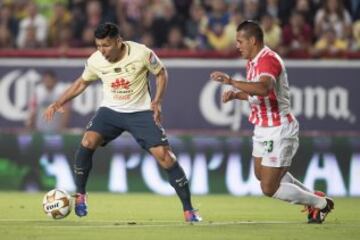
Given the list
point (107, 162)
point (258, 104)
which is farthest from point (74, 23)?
point (258, 104)

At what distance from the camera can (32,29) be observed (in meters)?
20.4

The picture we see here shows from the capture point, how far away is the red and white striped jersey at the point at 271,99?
1166cm

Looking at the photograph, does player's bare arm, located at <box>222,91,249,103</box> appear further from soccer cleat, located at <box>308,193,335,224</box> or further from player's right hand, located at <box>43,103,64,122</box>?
player's right hand, located at <box>43,103,64,122</box>

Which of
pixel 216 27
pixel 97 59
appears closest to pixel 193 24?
pixel 216 27

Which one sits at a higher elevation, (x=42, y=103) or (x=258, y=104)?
(x=258, y=104)

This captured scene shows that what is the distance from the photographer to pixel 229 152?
58.6ft

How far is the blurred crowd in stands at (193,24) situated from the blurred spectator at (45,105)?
74 cm

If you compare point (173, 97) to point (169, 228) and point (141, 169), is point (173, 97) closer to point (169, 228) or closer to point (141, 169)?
point (141, 169)

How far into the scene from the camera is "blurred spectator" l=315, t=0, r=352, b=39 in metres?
19.9

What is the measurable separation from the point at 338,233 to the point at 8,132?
329 inches

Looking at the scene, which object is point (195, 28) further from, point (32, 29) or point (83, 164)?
point (83, 164)

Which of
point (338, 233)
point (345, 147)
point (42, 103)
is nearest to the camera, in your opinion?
point (338, 233)

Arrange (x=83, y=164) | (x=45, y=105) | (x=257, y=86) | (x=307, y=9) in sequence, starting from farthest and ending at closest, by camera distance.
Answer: (x=307, y=9)
(x=45, y=105)
(x=83, y=164)
(x=257, y=86)

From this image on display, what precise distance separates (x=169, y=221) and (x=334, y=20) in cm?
857
